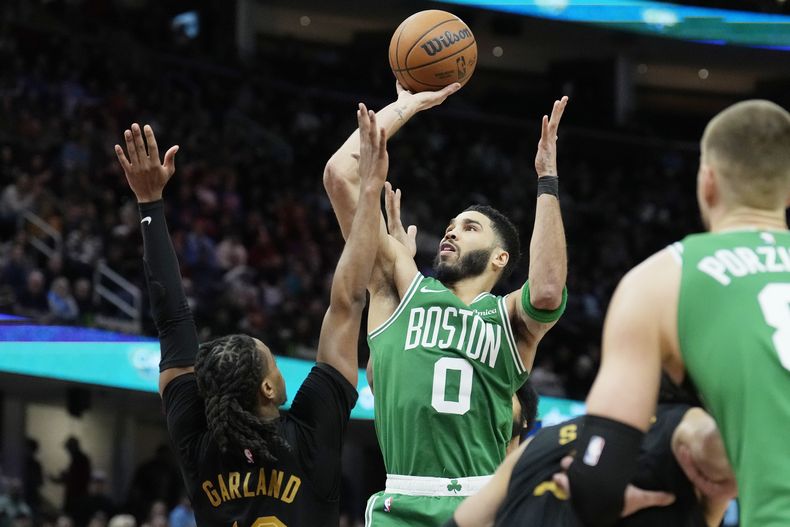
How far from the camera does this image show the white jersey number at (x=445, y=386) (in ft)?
17.6

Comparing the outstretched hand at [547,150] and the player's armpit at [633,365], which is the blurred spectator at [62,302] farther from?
the player's armpit at [633,365]

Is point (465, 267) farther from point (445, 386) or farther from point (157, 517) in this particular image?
point (157, 517)

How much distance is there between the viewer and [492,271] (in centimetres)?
586

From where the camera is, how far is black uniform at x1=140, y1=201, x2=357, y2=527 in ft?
14.2

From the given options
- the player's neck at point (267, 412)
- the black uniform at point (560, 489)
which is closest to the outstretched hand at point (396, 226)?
the player's neck at point (267, 412)

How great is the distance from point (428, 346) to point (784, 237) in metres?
2.35

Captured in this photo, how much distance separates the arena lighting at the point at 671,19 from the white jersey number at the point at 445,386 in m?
18.7

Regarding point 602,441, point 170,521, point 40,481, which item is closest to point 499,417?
point 602,441

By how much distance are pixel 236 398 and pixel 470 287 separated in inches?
69.5

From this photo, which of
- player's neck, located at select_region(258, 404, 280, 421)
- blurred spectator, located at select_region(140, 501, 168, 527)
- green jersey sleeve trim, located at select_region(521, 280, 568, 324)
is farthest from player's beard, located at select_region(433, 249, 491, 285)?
blurred spectator, located at select_region(140, 501, 168, 527)

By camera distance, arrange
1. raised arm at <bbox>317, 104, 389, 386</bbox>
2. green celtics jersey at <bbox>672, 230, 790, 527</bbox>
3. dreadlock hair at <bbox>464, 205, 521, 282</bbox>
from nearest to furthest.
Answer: green celtics jersey at <bbox>672, 230, 790, 527</bbox> → raised arm at <bbox>317, 104, 389, 386</bbox> → dreadlock hair at <bbox>464, 205, 521, 282</bbox>

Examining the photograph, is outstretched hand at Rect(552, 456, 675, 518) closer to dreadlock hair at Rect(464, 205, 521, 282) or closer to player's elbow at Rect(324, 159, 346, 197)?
player's elbow at Rect(324, 159, 346, 197)

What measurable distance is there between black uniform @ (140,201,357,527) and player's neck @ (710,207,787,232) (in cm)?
160

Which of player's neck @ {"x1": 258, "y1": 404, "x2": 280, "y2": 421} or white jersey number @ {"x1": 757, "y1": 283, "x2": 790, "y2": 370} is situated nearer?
white jersey number @ {"x1": 757, "y1": 283, "x2": 790, "y2": 370}
